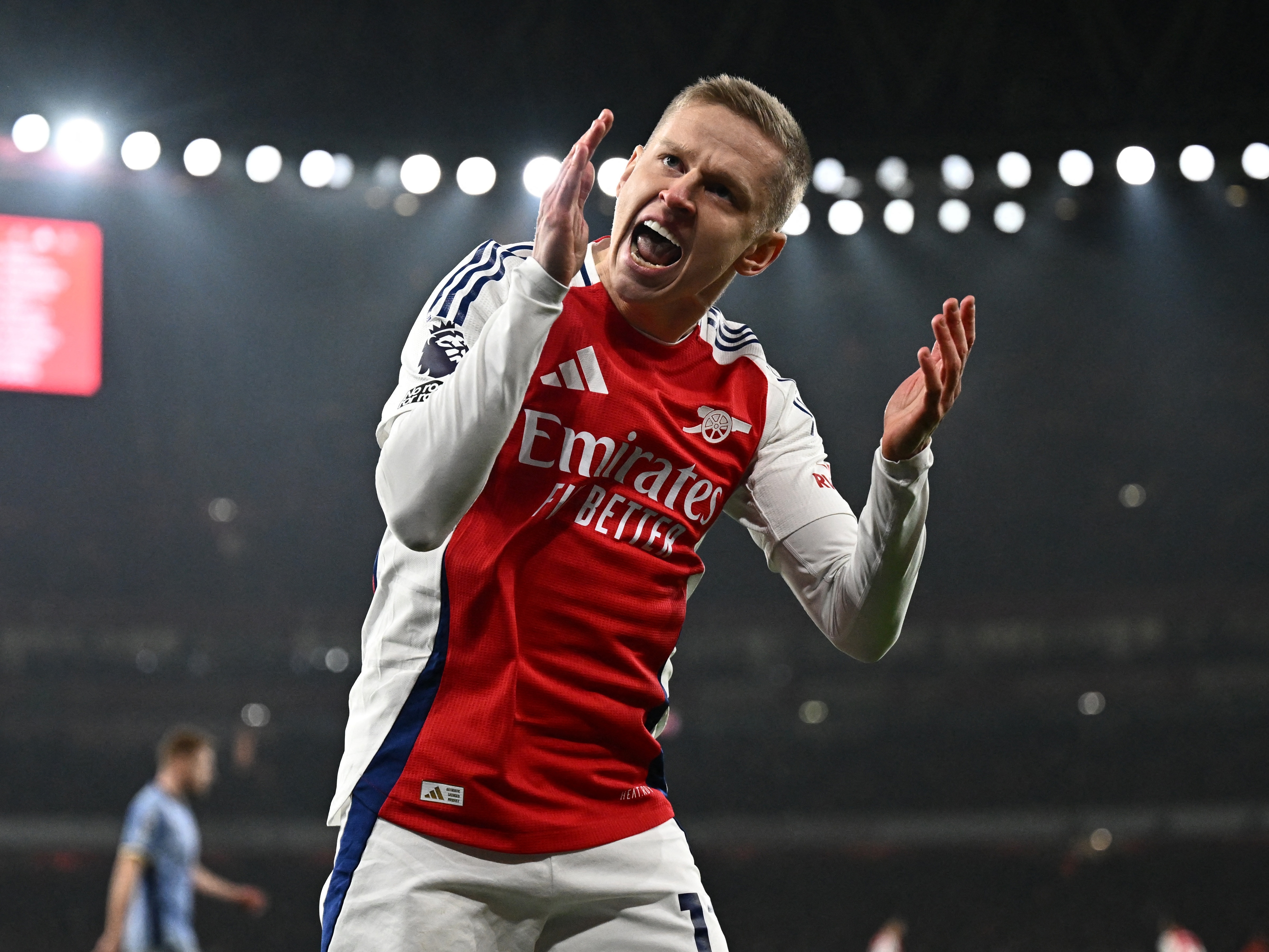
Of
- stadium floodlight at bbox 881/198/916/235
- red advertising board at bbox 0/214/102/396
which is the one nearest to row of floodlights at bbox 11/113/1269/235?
stadium floodlight at bbox 881/198/916/235

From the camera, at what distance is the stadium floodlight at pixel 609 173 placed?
8.49 meters

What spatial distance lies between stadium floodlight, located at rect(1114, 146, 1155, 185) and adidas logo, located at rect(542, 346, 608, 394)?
757cm

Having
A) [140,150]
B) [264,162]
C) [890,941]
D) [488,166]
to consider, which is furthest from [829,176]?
[890,941]

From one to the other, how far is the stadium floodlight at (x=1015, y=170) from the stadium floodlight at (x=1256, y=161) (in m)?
1.36

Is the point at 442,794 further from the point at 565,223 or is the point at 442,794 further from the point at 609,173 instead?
the point at 609,173

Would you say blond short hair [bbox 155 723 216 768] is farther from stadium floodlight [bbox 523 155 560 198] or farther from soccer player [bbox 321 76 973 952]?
soccer player [bbox 321 76 973 952]

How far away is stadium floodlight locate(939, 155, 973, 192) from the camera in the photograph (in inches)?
335

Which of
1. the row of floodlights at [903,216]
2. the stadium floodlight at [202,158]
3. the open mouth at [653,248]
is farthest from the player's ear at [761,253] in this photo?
the row of floodlights at [903,216]

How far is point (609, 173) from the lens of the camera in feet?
28.5

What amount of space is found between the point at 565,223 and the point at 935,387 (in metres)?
0.56

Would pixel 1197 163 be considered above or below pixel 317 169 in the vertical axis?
below

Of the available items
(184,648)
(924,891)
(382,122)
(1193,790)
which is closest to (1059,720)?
(1193,790)

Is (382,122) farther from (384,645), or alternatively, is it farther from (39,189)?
(384,645)

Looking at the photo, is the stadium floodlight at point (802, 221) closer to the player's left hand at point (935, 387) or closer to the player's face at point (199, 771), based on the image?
the player's face at point (199, 771)
